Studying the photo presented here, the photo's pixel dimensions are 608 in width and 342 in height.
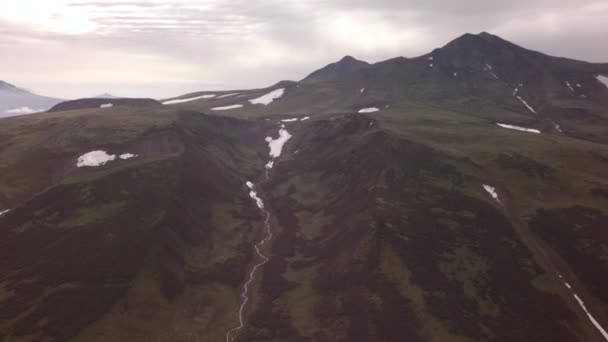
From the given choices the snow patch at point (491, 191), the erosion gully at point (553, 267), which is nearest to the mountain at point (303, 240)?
the erosion gully at point (553, 267)

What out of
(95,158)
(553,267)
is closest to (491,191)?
(553,267)

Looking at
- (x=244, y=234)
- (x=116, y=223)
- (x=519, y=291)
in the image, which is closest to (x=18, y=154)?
(x=116, y=223)

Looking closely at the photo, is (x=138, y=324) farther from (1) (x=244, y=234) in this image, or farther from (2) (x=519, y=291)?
(2) (x=519, y=291)

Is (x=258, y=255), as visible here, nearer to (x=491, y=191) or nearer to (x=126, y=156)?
(x=126, y=156)

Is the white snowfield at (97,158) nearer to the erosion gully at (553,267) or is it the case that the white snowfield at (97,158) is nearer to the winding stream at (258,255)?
the winding stream at (258,255)

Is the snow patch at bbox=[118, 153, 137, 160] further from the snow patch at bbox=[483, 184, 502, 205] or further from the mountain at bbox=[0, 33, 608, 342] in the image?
the snow patch at bbox=[483, 184, 502, 205]

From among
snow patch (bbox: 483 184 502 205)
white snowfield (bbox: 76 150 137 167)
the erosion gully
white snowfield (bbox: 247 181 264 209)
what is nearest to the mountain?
the erosion gully
